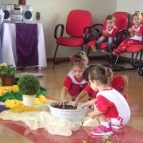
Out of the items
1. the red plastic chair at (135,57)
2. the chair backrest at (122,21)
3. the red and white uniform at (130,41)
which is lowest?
the red plastic chair at (135,57)

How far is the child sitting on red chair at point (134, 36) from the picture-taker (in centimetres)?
626

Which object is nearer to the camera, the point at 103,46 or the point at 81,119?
the point at 81,119

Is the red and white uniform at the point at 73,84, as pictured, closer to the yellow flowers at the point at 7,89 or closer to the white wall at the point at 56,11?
the yellow flowers at the point at 7,89

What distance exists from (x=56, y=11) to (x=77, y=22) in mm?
528

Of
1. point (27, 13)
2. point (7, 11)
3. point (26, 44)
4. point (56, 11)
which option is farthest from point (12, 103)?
point (56, 11)

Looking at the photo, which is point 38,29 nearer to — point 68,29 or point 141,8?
point 68,29

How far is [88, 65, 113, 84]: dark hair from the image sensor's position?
3234mm

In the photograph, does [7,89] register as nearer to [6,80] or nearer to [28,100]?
[6,80]

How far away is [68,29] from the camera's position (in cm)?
735

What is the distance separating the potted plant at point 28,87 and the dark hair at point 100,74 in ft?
2.50

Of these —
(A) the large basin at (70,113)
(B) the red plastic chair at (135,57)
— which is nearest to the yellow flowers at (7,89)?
(A) the large basin at (70,113)

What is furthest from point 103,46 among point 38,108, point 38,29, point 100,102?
point 100,102

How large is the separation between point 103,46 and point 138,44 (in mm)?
677

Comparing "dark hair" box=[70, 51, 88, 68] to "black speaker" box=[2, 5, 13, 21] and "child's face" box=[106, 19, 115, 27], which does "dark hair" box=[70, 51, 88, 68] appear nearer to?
"black speaker" box=[2, 5, 13, 21]
